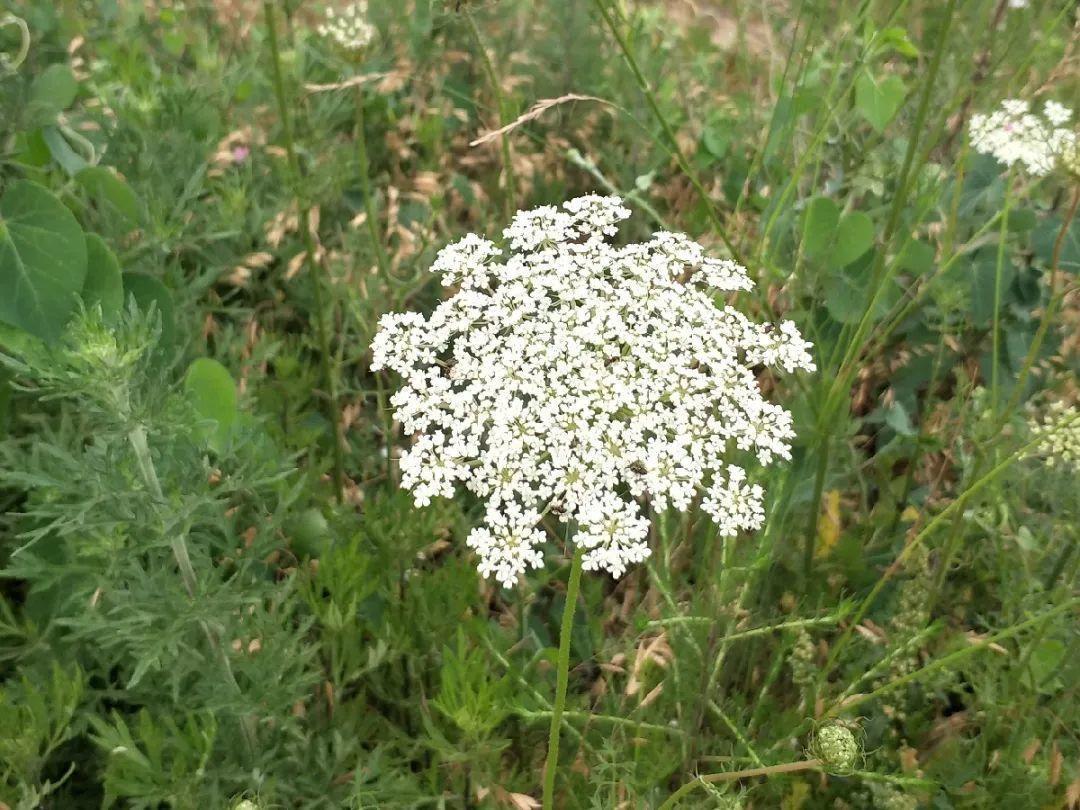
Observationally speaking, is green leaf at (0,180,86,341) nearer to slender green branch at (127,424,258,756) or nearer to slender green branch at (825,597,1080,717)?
slender green branch at (127,424,258,756)

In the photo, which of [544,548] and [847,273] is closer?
[847,273]

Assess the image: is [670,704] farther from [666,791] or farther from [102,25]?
[102,25]

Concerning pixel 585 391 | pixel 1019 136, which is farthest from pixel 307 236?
pixel 1019 136

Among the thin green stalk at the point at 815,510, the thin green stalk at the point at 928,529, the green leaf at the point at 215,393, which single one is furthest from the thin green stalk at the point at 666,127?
the green leaf at the point at 215,393

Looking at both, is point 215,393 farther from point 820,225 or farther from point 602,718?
point 820,225

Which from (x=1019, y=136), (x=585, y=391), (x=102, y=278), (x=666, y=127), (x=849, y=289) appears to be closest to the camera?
(x=585, y=391)

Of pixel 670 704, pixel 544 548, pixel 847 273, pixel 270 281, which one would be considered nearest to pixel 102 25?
pixel 270 281

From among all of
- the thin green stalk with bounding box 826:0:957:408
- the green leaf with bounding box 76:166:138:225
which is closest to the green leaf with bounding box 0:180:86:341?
the green leaf with bounding box 76:166:138:225
